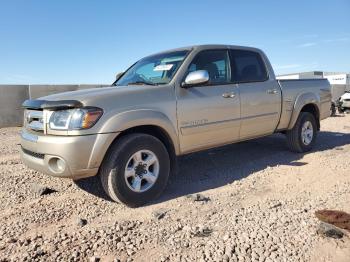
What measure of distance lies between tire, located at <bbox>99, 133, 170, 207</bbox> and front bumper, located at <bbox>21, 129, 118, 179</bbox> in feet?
0.46

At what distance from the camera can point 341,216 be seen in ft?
12.1

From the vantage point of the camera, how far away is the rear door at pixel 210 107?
465 centimetres

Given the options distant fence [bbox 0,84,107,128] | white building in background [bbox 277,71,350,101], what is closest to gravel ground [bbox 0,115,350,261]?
distant fence [bbox 0,84,107,128]

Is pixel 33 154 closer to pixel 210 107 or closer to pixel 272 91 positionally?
pixel 210 107

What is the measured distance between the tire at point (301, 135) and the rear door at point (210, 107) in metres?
1.80

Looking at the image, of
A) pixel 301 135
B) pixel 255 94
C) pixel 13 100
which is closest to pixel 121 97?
pixel 255 94

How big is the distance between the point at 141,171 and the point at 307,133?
4.05 metres

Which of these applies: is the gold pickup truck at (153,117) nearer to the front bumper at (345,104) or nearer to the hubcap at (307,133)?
the hubcap at (307,133)

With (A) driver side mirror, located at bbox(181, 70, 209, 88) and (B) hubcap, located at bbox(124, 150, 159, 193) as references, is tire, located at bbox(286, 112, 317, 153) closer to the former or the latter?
(A) driver side mirror, located at bbox(181, 70, 209, 88)

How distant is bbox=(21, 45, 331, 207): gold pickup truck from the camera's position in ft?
12.6

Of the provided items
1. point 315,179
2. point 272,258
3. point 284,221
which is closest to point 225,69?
point 315,179

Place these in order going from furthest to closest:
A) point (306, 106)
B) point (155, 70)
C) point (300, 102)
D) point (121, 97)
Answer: point (306, 106), point (300, 102), point (155, 70), point (121, 97)

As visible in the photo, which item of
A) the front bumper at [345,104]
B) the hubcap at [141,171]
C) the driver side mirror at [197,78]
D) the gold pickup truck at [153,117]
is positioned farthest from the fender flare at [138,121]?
the front bumper at [345,104]

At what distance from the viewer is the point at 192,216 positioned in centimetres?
384
